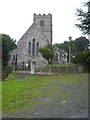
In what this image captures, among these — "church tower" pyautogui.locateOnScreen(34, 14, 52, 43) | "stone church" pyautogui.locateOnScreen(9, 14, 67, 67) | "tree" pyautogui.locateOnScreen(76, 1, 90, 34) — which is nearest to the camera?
"tree" pyautogui.locateOnScreen(76, 1, 90, 34)

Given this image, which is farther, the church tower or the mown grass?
the church tower

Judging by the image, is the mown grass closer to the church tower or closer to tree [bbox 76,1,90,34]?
tree [bbox 76,1,90,34]

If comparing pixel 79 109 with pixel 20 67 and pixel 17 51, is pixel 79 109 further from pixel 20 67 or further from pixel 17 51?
pixel 17 51

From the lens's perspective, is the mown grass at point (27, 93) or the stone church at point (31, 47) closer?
the mown grass at point (27, 93)

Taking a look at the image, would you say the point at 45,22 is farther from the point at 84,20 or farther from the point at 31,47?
the point at 84,20

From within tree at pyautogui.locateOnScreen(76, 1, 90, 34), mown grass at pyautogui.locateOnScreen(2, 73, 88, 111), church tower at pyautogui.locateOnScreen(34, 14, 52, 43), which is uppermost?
church tower at pyautogui.locateOnScreen(34, 14, 52, 43)

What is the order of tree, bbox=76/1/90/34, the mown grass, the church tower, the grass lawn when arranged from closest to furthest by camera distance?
1. the grass lawn
2. the mown grass
3. tree, bbox=76/1/90/34
4. the church tower

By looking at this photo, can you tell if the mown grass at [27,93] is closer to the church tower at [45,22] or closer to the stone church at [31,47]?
the stone church at [31,47]

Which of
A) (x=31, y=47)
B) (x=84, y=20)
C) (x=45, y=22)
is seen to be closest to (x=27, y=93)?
(x=84, y=20)

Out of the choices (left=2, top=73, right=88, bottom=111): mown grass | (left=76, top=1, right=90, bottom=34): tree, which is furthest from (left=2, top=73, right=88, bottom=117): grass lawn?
(left=76, top=1, right=90, bottom=34): tree

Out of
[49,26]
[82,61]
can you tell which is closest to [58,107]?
[82,61]

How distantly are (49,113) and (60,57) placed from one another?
48599mm

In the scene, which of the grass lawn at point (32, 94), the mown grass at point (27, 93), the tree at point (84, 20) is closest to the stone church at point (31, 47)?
the mown grass at point (27, 93)

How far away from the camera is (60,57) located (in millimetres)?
57719
